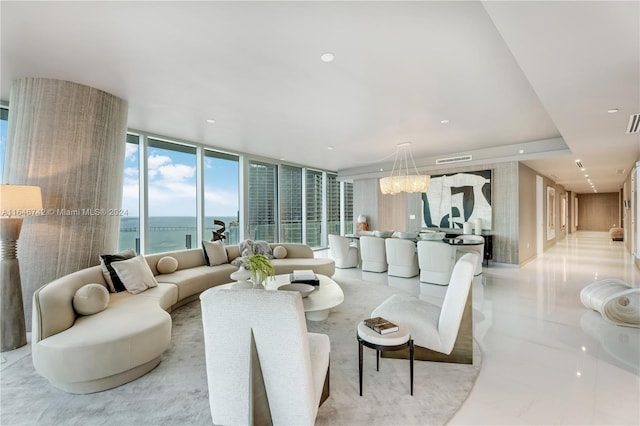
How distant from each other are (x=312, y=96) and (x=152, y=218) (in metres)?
4.05

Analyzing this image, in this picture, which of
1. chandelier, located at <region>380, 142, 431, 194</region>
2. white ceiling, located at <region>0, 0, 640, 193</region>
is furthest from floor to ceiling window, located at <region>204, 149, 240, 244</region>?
chandelier, located at <region>380, 142, 431, 194</region>

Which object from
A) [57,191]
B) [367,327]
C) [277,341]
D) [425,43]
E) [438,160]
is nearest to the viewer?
[277,341]

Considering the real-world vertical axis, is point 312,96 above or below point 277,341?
above

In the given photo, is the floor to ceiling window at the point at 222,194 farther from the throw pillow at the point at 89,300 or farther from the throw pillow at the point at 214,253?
the throw pillow at the point at 89,300

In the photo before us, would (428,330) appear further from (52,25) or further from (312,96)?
(52,25)

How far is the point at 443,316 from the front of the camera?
2516mm

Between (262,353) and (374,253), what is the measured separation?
209 inches

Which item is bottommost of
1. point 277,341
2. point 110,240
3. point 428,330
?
point 428,330

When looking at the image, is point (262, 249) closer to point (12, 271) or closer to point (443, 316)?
point (12, 271)

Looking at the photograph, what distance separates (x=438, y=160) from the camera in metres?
8.05

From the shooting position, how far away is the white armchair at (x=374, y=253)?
263 inches

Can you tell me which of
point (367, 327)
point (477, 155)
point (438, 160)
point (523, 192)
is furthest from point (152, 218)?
point (523, 192)

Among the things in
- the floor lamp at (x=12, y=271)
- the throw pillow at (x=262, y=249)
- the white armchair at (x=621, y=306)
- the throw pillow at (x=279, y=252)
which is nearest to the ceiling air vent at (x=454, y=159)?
the white armchair at (x=621, y=306)

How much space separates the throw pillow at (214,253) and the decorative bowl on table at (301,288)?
1.92 m
